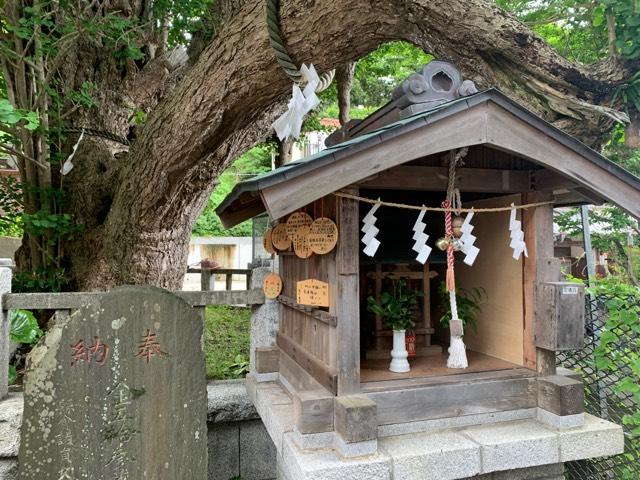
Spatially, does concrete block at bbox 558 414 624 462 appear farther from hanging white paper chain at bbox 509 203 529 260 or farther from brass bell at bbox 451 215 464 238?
brass bell at bbox 451 215 464 238

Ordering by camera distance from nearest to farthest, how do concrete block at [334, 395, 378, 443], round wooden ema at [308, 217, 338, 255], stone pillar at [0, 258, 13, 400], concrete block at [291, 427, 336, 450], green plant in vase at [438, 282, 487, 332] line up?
concrete block at [334, 395, 378, 443], concrete block at [291, 427, 336, 450], round wooden ema at [308, 217, 338, 255], green plant in vase at [438, 282, 487, 332], stone pillar at [0, 258, 13, 400]

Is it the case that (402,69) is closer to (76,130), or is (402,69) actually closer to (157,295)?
(76,130)

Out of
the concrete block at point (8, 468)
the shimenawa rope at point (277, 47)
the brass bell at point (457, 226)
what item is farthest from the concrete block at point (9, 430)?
the brass bell at point (457, 226)

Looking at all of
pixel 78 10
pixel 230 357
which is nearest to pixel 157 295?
pixel 230 357

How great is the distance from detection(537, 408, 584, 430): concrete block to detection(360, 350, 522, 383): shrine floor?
38cm

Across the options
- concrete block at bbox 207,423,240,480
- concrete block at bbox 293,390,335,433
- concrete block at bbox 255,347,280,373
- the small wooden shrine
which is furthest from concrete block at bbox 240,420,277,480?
concrete block at bbox 293,390,335,433

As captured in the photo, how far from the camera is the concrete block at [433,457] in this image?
2.33m

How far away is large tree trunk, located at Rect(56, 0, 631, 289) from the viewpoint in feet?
12.3

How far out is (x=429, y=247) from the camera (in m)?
2.86

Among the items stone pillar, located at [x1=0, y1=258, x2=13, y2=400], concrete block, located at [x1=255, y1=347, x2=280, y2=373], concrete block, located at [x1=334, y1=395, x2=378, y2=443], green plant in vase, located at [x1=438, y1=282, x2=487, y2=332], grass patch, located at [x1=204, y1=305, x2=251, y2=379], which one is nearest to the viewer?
concrete block, located at [x1=334, y1=395, x2=378, y2=443]

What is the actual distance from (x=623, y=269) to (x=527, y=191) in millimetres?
6658

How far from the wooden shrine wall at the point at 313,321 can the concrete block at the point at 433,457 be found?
1.62 feet

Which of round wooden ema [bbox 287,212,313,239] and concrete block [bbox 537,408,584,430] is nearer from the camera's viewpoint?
concrete block [bbox 537,408,584,430]

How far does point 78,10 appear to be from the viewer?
15.2ft
